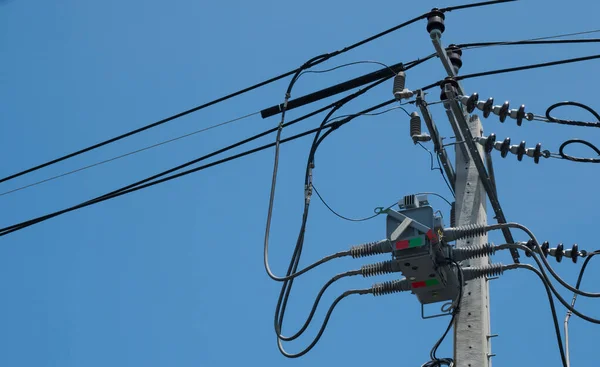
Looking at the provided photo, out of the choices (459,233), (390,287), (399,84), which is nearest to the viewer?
(459,233)

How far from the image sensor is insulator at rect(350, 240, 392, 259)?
6714mm

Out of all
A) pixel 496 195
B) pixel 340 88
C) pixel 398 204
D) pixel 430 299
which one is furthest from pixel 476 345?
pixel 340 88

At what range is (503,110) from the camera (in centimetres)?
744

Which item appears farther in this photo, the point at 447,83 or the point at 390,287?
the point at 447,83

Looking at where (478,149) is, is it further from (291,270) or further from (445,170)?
(291,270)

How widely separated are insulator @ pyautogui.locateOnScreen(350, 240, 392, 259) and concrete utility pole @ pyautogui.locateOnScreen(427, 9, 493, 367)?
2.22 ft

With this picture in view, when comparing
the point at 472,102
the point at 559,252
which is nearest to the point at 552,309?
the point at 559,252

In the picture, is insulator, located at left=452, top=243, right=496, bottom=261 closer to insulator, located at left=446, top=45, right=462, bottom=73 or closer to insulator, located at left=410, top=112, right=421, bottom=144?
insulator, located at left=410, top=112, right=421, bottom=144

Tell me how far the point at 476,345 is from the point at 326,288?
1.07 m

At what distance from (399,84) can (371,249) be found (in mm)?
1562

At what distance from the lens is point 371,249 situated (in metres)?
6.77

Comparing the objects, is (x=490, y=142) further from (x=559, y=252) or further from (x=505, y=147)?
(x=559, y=252)

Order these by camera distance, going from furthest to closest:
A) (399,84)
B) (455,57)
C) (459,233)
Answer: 1. (455,57)
2. (399,84)
3. (459,233)

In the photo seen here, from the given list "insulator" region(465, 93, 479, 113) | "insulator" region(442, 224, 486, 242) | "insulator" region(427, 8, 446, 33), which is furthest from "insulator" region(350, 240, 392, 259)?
"insulator" region(427, 8, 446, 33)
